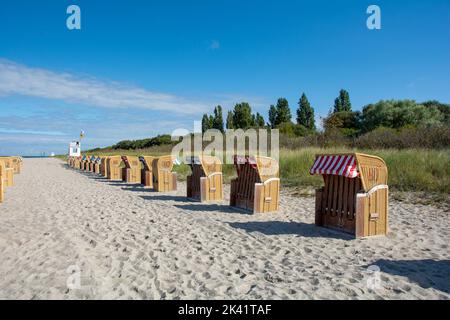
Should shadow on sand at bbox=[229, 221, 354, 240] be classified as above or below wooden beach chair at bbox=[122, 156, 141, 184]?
below

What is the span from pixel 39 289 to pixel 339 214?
4.89 metres

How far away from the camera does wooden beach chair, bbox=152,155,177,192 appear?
44.0 feet

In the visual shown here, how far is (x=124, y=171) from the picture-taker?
1822cm

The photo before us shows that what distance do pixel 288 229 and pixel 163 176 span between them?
744 centimetres

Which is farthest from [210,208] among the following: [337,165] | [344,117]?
[344,117]

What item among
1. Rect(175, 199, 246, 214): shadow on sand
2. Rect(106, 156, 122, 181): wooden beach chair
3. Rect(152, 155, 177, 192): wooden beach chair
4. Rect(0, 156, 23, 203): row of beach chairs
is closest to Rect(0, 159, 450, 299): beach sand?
Rect(175, 199, 246, 214): shadow on sand

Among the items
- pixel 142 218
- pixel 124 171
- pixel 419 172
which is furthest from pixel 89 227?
pixel 124 171

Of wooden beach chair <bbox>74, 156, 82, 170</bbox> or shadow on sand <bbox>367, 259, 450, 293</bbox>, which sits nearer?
shadow on sand <bbox>367, 259, 450, 293</bbox>

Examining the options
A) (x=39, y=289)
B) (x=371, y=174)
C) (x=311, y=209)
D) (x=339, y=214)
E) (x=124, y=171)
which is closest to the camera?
(x=39, y=289)

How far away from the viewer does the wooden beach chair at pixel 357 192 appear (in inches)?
238

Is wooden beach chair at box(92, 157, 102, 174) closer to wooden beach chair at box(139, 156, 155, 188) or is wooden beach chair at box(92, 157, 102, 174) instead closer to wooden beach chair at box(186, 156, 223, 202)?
wooden beach chair at box(139, 156, 155, 188)

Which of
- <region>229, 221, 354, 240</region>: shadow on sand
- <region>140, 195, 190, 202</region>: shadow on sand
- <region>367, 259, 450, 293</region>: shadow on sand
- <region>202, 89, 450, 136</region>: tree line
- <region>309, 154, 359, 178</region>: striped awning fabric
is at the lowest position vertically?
<region>367, 259, 450, 293</region>: shadow on sand

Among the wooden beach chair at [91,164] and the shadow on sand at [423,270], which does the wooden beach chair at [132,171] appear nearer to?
the wooden beach chair at [91,164]
